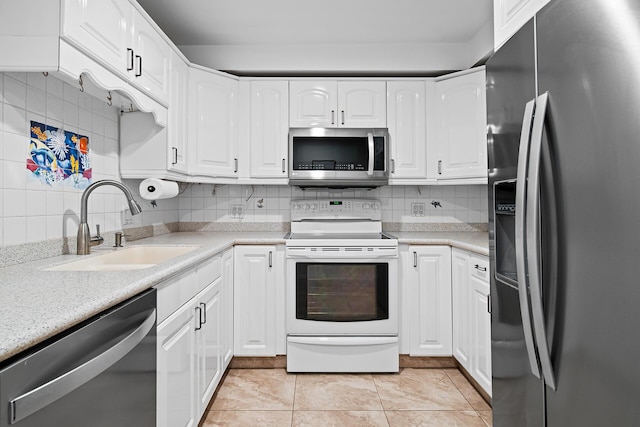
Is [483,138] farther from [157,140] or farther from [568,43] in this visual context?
[157,140]

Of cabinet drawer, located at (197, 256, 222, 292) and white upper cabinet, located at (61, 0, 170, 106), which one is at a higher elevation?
white upper cabinet, located at (61, 0, 170, 106)

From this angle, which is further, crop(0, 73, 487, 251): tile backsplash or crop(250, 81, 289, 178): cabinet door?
crop(250, 81, 289, 178): cabinet door

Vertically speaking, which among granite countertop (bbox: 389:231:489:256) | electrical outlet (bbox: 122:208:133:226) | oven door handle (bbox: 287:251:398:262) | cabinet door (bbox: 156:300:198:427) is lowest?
cabinet door (bbox: 156:300:198:427)

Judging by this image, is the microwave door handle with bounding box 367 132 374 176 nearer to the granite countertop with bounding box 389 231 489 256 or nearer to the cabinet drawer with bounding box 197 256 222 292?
the granite countertop with bounding box 389 231 489 256

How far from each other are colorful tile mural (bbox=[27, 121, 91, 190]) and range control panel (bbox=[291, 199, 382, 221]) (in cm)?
154

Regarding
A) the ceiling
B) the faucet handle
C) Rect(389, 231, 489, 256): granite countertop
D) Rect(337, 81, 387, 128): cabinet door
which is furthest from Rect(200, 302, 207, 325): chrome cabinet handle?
the ceiling

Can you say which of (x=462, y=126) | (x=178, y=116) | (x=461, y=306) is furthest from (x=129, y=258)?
(x=462, y=126)

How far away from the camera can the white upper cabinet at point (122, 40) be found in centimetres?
133

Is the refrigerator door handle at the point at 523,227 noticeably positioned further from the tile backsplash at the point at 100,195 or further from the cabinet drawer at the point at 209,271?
the tile backsplash at the point at 100,195

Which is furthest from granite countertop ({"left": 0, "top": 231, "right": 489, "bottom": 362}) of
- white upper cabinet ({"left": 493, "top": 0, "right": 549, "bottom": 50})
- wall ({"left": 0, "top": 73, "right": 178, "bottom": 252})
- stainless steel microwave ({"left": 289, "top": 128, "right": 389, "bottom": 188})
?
white upper cabinet ({"left": 493, "top": 0, "right": 549, "bottom": 50})

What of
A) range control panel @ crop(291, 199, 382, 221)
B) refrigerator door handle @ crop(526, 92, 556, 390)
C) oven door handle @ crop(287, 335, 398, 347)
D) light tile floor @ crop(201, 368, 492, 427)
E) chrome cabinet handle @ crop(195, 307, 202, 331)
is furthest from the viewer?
range control panel @ crop(291, 199, 382, 221)

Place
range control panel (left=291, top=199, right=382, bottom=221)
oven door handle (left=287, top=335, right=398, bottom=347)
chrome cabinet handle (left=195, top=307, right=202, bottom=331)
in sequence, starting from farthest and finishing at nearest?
range control panel (left=291, top=199, right=382, bottom=221)
oven door handle (left=287, top=335, right=398, bottom=347)
chrome cabinet handle (left=195, top=307, right=202, bottom=331)

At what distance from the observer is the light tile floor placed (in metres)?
1.93

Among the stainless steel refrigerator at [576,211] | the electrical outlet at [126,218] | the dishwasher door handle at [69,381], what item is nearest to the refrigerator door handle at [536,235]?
A: the stainless steel refrigerator at [576,211]
